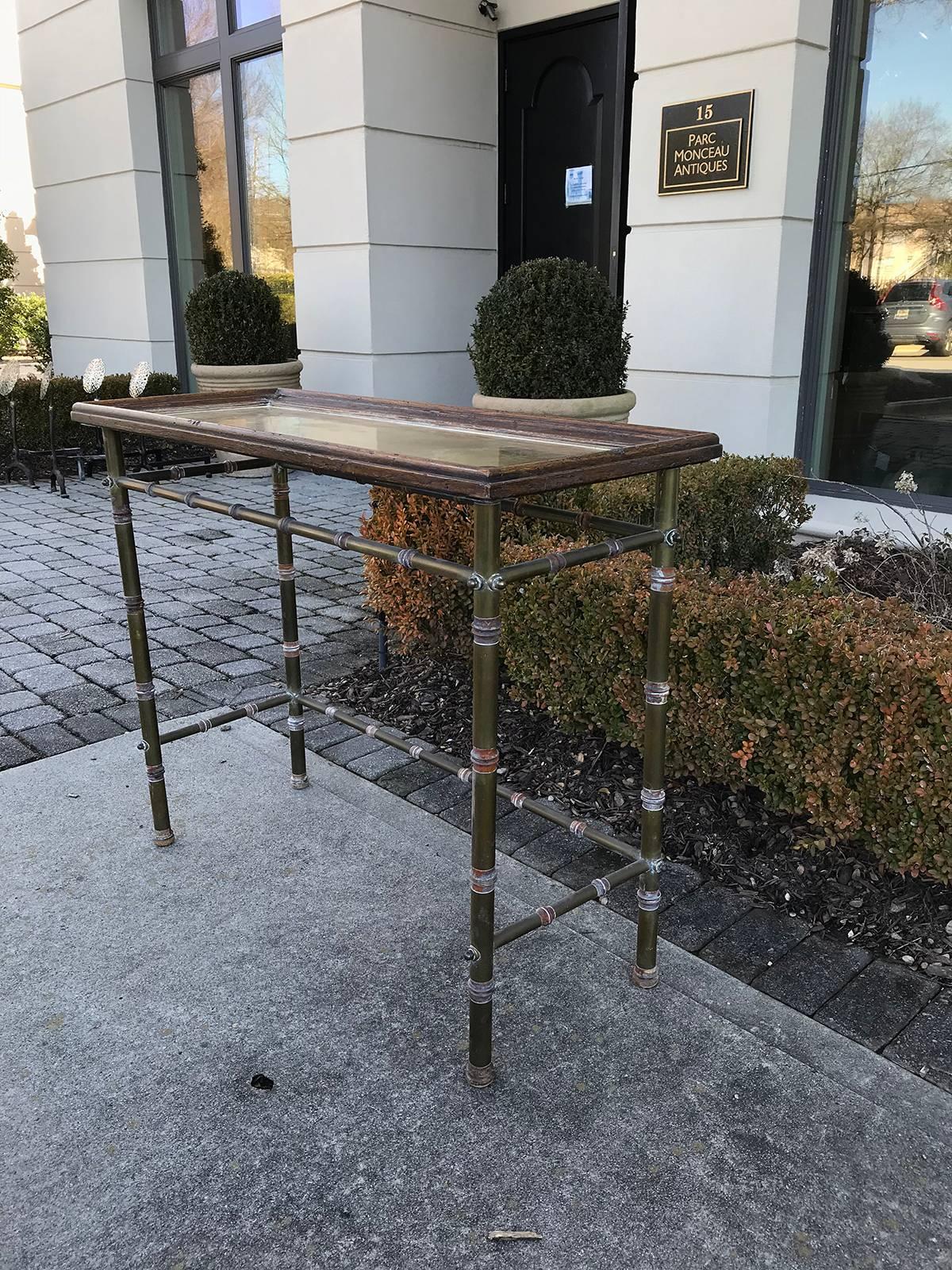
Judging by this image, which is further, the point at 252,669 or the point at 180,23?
the point at 180,23

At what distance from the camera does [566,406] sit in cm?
534

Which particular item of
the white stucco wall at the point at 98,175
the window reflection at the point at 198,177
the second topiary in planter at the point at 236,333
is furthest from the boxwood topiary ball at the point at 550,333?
the white stucco wall at the point at 98,175

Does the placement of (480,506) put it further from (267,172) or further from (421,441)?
(267,172)

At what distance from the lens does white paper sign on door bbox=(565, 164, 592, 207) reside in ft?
24.8

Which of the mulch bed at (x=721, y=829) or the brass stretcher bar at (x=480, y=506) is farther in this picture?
the mulch bed at (x=721, y=829)

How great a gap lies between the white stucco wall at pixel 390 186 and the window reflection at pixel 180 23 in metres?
2.64

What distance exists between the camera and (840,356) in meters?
5.99

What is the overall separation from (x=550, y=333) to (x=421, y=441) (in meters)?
3.29

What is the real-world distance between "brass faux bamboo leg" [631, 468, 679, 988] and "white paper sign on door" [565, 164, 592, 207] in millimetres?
6144

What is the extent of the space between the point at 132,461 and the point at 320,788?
22.7 feet

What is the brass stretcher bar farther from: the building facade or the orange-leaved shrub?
the building facade

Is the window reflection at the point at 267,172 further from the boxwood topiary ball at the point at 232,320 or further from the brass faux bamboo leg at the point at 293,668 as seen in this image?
the brass faux bamboo leg at the point at 293,668

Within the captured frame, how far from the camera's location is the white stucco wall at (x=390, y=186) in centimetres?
764

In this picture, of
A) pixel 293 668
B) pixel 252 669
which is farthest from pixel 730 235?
pixel 293 668
